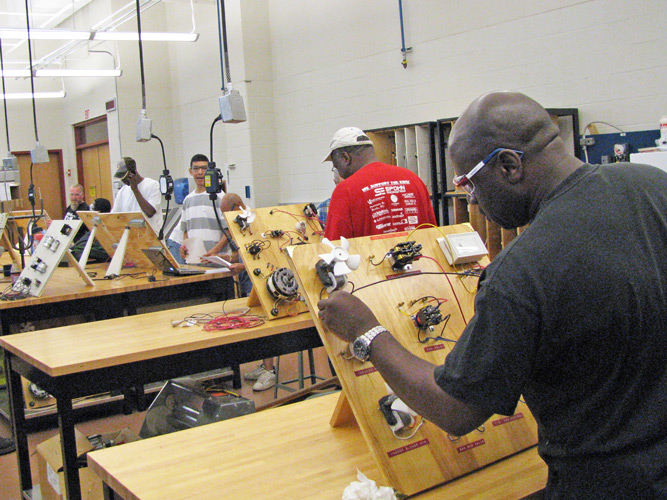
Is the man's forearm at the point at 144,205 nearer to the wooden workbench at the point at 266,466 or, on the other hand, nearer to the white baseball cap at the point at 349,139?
the white baseball cap at the point at 349,139

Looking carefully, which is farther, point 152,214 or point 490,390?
point 152,214

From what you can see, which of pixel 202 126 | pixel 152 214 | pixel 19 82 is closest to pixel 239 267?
pixel 152 214

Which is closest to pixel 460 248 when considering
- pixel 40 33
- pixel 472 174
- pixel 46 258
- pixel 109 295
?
pixel 472 174

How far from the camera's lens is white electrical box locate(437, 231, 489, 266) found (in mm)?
1765

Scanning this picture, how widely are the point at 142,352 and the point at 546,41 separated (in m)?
3.77

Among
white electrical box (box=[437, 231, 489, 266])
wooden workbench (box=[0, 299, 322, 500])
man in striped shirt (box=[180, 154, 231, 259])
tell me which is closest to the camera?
white electrical box (box=[437, 231, 489, 266])

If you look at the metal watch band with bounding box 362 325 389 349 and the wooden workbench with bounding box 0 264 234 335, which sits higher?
the metal watch band with bounding box 362 325 389 349

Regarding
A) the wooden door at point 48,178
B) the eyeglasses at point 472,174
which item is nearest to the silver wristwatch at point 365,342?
the eyeglasses at point 472,174

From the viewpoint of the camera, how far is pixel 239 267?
12.1 ft

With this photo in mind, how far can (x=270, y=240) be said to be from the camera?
2.95 m

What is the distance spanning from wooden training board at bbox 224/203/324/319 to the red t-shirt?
0.30 metres

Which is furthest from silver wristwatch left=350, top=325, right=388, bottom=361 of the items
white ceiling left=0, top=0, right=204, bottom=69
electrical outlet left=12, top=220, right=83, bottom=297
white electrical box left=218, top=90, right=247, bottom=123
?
white ceiling left=0, top=0, right=204, bottom=69

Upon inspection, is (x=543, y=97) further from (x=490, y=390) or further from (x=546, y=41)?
(x=490, y=390)

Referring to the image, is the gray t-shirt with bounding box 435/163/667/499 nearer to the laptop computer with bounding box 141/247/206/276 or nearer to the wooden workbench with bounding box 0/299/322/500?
the wooden workbench with bounding box 0/299/322/500
